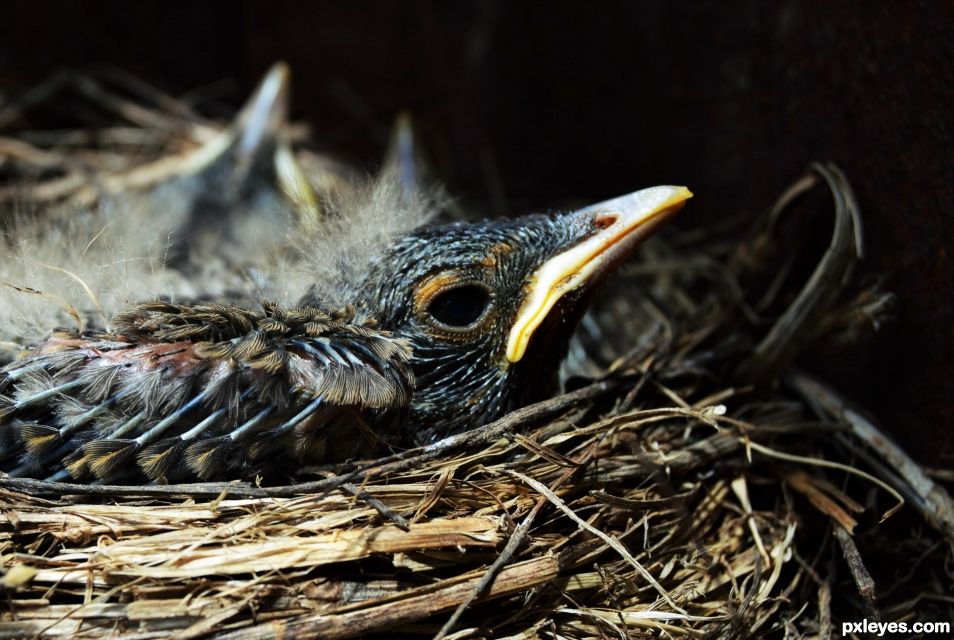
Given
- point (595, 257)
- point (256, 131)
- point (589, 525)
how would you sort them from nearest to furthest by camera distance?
1. point (589, 525)
2. point (595, 257)
3. point (256, 131)

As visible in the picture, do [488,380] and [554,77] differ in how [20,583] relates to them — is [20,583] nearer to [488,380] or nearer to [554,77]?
[488,380]

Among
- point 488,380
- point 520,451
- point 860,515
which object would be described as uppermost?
point 488,380

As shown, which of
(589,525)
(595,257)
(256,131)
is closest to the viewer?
(589,525)

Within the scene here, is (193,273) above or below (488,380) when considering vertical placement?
above

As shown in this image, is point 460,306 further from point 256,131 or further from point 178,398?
point 256,131

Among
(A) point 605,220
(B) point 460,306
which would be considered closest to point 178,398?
Answer: (B) point 460,306

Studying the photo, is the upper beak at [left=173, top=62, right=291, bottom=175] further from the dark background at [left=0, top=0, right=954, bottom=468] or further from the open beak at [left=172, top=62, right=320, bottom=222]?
the dark background at [left=0, top=0, right=954, bottom=468]

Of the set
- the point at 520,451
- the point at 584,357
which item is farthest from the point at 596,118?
the point at 520,451
